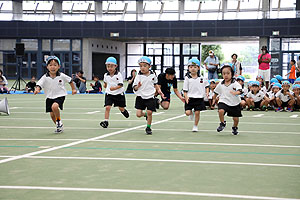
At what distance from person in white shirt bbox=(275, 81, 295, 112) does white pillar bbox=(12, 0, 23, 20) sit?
36.9m

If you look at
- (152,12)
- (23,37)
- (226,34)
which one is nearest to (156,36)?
(152,12)

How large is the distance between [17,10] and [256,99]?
37.3 meters

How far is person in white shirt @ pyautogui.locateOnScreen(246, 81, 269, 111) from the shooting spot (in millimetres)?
15406

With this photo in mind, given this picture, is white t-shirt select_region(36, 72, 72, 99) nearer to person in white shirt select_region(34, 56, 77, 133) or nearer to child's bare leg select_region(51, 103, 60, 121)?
person in white shirt select_region(34, 56, 77, 133)

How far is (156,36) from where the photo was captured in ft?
149

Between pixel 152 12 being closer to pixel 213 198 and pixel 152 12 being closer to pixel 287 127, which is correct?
pixel 287 127

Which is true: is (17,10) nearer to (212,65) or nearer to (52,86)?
(212,65)

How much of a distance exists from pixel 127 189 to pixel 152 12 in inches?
1733

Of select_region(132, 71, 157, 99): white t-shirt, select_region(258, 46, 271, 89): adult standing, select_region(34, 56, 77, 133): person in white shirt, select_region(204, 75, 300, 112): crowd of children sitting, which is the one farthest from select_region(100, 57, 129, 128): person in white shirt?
select_region(258, 46, 271, 89): adult standing

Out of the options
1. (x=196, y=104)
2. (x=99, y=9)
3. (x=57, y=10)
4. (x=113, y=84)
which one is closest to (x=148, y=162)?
(x=196, y=104)

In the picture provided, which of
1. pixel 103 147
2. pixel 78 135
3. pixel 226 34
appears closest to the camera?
pixel 103 147

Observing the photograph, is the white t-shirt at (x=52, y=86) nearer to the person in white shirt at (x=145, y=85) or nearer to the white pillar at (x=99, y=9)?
the person in white shirt at (x=145, y=85)

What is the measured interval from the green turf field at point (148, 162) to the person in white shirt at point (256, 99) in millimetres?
4211

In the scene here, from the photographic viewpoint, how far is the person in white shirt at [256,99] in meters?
15.4
